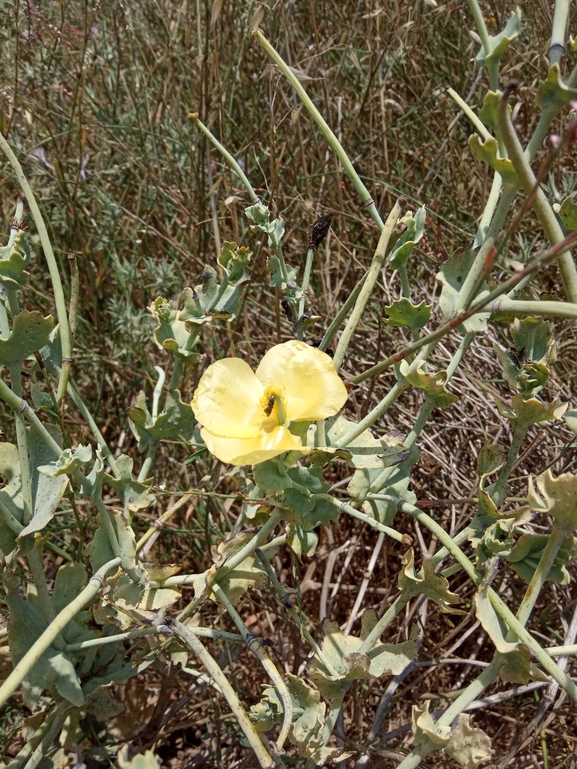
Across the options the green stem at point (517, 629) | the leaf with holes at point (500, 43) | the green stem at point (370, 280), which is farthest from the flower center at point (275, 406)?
the leaf with holes at point (500, 43)

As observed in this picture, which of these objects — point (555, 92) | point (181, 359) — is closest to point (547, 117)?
point (555, 92)

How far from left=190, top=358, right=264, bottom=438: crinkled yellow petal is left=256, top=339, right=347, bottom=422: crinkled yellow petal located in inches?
0.9

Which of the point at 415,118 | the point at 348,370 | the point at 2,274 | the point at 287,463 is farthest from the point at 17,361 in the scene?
the point at 415,118

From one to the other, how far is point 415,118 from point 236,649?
146cm

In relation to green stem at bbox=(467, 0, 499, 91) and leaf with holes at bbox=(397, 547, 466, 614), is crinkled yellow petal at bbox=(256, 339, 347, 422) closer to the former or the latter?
leaf with holes at bbox=(397, 547, 466, 614)

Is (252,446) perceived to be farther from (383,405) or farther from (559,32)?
(559,32)

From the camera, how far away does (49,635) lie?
29.4 inches

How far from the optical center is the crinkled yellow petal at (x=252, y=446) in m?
0.70

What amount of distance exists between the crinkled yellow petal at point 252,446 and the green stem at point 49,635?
0.25 meters

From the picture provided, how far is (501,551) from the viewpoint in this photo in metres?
0.78

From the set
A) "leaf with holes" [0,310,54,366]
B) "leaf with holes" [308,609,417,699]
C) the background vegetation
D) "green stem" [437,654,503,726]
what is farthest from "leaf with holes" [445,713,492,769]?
"leaf with holes" [0,310,54,366]

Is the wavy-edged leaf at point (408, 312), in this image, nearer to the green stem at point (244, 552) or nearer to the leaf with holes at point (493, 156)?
the leaf with holes at point (493, 156)

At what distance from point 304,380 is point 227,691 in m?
0.38

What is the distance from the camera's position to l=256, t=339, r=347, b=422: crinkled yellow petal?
76 cm
